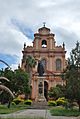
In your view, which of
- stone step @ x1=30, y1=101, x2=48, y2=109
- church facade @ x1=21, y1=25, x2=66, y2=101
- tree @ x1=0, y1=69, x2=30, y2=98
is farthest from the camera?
church facade @ x1=21, y1=25, x2=66, y2=101

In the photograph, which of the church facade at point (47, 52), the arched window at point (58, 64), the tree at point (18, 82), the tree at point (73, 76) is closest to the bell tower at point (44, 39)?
the church facade at point (47, 52)

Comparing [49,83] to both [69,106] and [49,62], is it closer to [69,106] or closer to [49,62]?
[49,62]

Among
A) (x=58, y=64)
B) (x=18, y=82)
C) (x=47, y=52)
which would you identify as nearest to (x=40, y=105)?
(x=18, y=82)

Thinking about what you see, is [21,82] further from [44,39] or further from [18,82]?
[44,39]

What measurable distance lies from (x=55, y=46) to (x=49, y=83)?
1081cm

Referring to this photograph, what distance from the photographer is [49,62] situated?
72938mm

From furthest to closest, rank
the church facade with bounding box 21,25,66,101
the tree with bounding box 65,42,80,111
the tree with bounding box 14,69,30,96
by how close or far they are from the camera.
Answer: the church facade with bounding box 21,25,66,101 → the tree with bounding box 14,69,30,96 → the tree with bounding box 65,42,80,111

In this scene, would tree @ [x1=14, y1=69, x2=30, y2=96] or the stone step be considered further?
tree @ [x1=14, y1=69, x2=30, y2=96]

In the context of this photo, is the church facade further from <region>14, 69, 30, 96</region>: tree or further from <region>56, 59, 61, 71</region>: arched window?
<region>14, 69, 30, 96</region>: tree

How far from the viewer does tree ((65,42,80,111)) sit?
27300 millimetres

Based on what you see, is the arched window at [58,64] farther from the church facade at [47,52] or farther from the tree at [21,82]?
the tree at [21,82]

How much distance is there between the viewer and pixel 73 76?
2780 cm

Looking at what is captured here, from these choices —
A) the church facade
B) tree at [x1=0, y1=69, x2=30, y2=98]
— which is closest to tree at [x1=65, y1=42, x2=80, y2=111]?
tree at [x1=0, y1=69, x2=30, y2=98]

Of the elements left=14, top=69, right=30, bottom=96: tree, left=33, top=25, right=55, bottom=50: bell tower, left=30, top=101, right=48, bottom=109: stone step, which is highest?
left=33, top=25, right=55, bottom=50: bell tower
